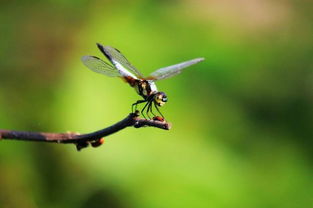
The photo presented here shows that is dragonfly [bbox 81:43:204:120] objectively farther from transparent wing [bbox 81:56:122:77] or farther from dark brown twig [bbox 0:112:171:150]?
dark brown twig [bbox 0:112:171:150]

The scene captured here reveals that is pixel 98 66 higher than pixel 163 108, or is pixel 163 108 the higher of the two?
pixel 98 66

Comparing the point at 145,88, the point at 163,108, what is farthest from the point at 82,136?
the point at 163,108

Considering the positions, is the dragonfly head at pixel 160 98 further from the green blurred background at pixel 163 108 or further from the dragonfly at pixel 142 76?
the green blurred background at pixel 163 108

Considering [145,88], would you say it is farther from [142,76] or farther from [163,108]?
[163,108]

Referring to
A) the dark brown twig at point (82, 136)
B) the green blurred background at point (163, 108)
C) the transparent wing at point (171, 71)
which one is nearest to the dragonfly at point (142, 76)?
the transparent wing at point (171, 71)

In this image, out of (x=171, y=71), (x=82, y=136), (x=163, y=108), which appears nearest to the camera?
(x=82, y=136)

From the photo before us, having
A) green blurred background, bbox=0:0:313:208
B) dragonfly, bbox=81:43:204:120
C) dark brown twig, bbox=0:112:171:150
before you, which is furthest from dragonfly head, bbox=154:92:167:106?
green blurred background, bbox=0:0:313:208
